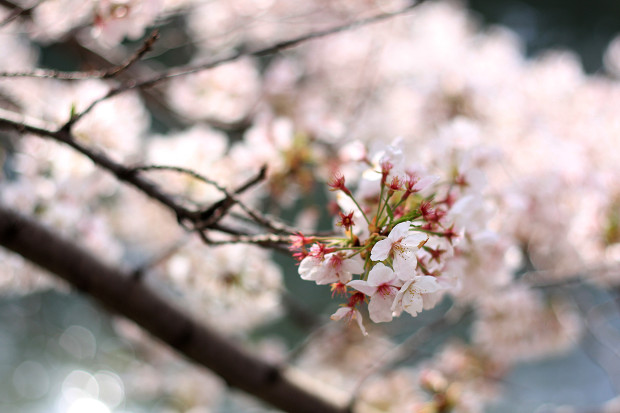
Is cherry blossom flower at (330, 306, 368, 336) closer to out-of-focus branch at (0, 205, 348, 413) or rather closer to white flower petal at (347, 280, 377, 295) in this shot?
white flower petal at (347, 280, 377, 295)

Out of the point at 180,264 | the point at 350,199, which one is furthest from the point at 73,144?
the point at 180,264

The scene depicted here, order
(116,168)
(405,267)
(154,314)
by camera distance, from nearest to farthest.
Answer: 1. (405,267)
2. (116,168)
3. (154,314)

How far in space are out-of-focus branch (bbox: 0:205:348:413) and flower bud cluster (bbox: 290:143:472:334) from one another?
1.35ft

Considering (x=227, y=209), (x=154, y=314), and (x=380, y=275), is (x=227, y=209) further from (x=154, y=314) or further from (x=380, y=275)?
(x=154, y=314)

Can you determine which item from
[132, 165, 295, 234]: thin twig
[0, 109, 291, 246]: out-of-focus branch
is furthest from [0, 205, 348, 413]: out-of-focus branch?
[132, 165, 295, 234]: thin twig

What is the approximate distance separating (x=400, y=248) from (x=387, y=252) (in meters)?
0.01

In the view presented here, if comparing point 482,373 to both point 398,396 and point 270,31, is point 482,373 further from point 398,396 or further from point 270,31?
point 270,31

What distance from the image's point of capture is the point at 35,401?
2.33m

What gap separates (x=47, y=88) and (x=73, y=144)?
1.33 m

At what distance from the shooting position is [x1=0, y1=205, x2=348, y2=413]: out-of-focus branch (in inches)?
27.1

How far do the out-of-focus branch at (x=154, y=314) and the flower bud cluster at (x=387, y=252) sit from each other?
0.41 metres

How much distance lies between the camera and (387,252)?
0.37 metres

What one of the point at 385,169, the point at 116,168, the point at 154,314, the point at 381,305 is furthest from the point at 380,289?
the point at 154,314

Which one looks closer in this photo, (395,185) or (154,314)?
(395,185)
